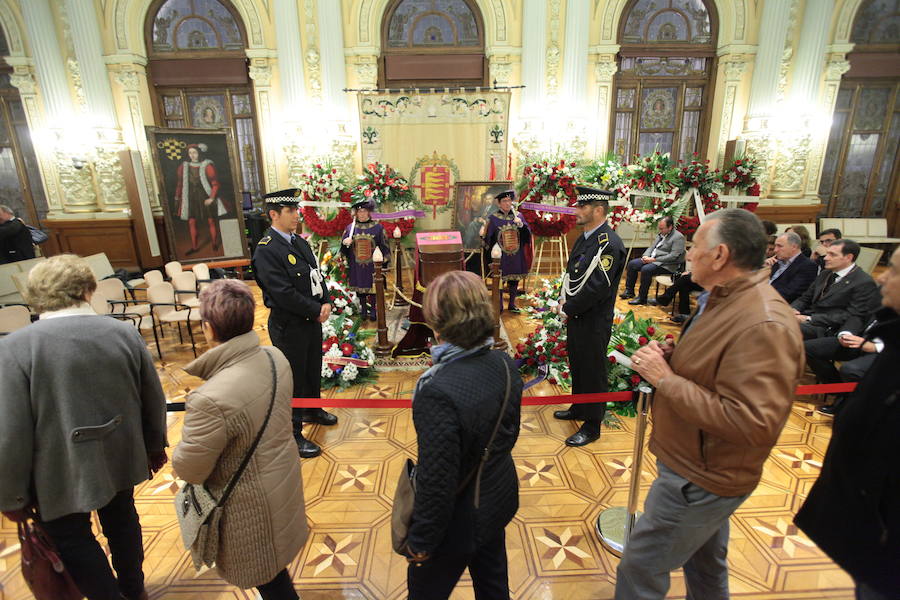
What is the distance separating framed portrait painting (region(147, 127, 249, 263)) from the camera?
6296 millimetres

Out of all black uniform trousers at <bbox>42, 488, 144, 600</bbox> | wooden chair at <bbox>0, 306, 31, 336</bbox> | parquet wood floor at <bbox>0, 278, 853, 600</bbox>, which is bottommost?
parquet wood floor at <bbox>0, 278, 853, 600</bbox>

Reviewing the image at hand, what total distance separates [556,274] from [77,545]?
7.44 m

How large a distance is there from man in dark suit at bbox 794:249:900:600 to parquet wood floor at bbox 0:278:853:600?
3.45 feet

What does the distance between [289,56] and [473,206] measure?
4152 millimetres

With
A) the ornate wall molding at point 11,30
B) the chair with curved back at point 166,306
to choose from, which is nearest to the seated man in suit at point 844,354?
the chair with curved back at point 166,306

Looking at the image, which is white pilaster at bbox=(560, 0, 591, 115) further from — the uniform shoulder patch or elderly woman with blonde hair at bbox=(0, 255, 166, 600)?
elderly woman with blonde hair at bbox=(0, 255, 166, 600)

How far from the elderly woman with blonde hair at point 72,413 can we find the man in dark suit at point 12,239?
5.65 metres

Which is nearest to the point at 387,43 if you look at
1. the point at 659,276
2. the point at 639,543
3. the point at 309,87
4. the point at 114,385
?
the point at 309,87

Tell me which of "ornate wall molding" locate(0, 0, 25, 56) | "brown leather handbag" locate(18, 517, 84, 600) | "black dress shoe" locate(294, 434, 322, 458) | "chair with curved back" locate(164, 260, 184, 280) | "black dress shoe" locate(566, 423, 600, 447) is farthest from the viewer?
"ornate wall molding" locate(0, 0, 25, 56)

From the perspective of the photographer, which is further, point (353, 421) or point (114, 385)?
point (353, 421)

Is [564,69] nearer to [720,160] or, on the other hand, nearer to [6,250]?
[720,160]

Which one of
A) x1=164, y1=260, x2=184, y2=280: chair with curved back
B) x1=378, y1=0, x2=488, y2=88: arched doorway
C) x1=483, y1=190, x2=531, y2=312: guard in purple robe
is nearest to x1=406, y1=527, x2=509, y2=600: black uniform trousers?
x1=483, y1=190, x2=531, y2=312: guard in purple robe

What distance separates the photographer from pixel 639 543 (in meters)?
1.65

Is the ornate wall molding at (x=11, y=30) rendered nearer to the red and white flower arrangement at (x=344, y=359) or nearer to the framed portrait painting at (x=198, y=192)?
the framed portrait painting at (x=198, y=192)
